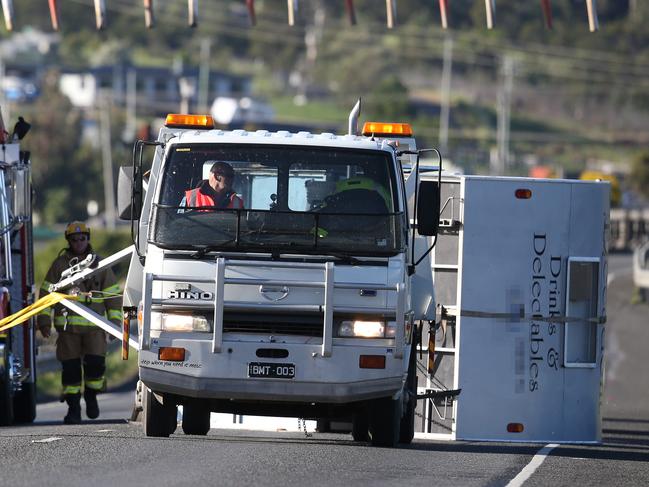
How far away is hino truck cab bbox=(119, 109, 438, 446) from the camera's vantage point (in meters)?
11.8

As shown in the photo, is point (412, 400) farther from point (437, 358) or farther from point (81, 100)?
point (81, 100)

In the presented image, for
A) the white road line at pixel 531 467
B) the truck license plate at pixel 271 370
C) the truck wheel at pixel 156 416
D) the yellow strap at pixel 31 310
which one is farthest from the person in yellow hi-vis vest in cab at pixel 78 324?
the white road line at pixel 531 467

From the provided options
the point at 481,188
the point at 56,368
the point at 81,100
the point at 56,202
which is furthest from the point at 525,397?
the point at 81,100

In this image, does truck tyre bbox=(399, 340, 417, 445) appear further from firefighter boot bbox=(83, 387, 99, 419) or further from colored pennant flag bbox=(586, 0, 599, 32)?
colored pennant flag bbox=(586, 0, 599, 32)

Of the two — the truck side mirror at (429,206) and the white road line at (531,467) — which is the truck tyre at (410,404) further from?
the truck side mirror at (429,206)

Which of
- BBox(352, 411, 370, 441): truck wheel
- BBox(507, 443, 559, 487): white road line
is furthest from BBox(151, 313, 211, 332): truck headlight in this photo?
BBox(507, 443, 559, 487): white road line

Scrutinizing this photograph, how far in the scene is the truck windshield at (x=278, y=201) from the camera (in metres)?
12.0

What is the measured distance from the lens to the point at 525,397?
51.6 feet

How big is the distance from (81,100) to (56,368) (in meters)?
114

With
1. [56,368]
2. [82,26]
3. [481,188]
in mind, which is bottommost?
[56,368]

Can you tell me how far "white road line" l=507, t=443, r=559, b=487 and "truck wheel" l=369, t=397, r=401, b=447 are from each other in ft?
3.64

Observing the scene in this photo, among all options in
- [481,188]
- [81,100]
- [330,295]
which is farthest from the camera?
[81,100]

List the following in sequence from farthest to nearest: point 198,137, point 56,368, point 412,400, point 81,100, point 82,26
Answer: point 82,26
point 81,100
point 56,368
point 412,400
point 198,137

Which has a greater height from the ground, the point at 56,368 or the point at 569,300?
the point at 569,300
